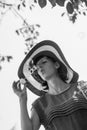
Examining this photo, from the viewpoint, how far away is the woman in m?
3.71

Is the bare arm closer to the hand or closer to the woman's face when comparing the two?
the hand

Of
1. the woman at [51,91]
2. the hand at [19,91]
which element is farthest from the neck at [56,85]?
the hand at [19,91]

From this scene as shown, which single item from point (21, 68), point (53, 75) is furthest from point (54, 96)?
point (21, 68)

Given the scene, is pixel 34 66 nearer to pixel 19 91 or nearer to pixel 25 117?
pixel 19 91

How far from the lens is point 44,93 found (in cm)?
423

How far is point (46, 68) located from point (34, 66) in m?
0.17

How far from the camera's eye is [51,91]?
4121mm

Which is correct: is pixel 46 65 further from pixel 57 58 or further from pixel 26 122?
pixel 26 122

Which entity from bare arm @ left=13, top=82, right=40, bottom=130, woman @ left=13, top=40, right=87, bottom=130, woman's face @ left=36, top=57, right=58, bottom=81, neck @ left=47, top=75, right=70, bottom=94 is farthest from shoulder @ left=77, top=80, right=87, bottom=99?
bare arm @ left=13, top=82, right=40, bottom=130

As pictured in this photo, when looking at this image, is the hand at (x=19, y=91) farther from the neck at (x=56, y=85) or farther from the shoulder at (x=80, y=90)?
the shoulder at (x=80, y=90)

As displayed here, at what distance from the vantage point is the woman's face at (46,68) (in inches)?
160

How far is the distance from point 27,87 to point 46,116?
1.68 ft

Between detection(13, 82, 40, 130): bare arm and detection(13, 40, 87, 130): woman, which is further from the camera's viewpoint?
detection(13, 82, 40, 130): bare arm

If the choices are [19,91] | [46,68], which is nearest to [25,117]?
[19,91]
